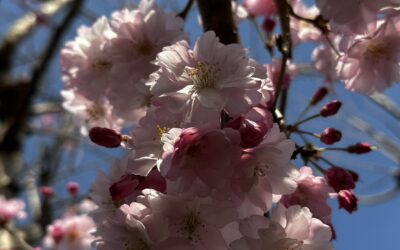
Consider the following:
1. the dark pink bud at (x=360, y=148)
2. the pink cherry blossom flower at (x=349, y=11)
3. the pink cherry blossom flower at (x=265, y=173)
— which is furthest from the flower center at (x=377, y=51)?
the pink cherry blossom flower at (x=265, y=173)

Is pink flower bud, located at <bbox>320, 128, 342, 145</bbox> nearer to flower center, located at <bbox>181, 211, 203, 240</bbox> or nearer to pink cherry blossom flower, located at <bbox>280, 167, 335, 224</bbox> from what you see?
pink cherry blossom flower, located at <bbox>280, 167, 335, 224</bbox>

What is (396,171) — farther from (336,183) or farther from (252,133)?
(252,133)

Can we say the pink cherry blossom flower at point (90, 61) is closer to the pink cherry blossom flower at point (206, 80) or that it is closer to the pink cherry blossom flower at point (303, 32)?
the pink cherry blossom flower at point (206, 80)

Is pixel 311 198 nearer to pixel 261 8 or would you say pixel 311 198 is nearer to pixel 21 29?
pixel 261 8

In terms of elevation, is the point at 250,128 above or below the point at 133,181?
above

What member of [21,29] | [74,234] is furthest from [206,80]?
[21,29]

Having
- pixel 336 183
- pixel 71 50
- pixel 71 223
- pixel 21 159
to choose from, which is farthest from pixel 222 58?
pixel 21 159

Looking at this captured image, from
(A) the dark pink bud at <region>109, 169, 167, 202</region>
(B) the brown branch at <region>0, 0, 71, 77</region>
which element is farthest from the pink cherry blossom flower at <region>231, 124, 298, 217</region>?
(B) the brown branch at <region>0, 0, 71, 77</region>
